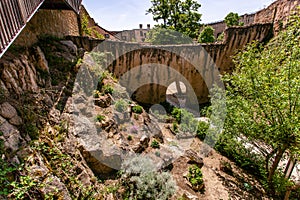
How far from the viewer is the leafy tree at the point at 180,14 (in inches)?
812

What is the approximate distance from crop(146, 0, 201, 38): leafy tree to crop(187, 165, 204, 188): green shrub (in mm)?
16787

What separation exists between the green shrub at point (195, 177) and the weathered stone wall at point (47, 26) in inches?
310

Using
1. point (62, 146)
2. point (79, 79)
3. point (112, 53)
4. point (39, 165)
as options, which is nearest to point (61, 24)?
point (112, 53)

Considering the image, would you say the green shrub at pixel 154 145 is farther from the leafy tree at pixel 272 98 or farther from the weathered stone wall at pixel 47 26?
the weathered stone wall at pixel 47 26

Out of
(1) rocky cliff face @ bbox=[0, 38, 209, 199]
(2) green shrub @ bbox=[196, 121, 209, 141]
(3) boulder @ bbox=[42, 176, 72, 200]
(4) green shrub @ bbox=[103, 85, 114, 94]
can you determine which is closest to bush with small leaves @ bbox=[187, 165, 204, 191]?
(1) rocky cliff face @ bbox=[0, 38, 209, 199]

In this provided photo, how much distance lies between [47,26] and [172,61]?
26.6 feet

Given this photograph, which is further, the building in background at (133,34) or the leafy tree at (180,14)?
the building in background at (133,34)

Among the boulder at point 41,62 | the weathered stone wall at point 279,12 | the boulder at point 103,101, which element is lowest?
the boulder at point 103,101

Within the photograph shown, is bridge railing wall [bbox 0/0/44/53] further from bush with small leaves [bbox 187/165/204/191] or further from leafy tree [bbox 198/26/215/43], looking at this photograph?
leafy tree [bbox 198/26/215/43]

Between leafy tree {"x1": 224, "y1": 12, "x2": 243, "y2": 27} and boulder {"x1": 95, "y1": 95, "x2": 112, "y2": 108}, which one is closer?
boulder {"x1": 95, "y1": 95, "x2": 112, "y2": 108}

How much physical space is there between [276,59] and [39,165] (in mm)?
7245

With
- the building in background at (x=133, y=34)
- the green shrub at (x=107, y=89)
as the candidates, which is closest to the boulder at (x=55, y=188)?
the green shrub at (x=107, y=89)

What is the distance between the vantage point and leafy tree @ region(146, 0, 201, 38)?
812 inches

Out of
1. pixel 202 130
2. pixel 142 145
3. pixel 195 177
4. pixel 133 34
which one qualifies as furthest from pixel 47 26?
pixel 133 34
